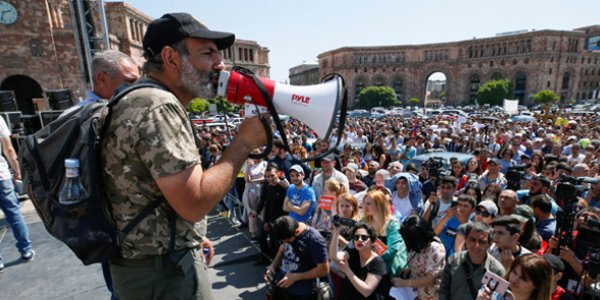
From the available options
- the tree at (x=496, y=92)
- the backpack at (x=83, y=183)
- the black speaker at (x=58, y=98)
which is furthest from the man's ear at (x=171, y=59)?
the tree at (x=496, y=92)

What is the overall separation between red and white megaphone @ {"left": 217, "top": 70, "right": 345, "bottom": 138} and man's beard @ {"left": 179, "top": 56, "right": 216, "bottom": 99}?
54mm

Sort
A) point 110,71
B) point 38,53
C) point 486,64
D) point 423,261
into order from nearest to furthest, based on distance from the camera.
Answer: point 110,71
point 423,261
point 38,53
point 486,64

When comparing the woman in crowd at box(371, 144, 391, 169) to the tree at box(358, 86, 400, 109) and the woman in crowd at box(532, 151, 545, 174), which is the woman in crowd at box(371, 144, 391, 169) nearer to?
the woman in crowd at box(532, 151, 545, 174)

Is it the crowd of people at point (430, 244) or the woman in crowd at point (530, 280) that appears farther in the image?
the crowd of people at point (430, 244)

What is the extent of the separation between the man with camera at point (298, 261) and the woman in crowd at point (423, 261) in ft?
2.67

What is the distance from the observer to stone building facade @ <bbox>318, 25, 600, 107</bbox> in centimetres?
6781

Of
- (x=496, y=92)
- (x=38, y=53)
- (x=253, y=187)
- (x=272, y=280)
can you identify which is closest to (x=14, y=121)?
(x=253, y=187)

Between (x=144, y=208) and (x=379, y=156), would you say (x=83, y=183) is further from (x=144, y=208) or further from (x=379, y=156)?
(x=379, y=156)

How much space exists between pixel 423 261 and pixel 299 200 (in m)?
2.07

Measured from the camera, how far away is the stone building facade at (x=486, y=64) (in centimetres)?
6781

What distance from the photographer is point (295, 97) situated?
1440 millimetres

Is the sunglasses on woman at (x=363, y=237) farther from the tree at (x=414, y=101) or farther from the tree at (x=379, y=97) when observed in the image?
the tree at (x=414, y=101)

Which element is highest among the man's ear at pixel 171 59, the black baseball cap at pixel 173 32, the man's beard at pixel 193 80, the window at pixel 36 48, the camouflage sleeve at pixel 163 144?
the window at pixel 36 48

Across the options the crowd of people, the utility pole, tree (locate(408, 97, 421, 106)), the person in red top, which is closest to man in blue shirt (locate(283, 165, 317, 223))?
the crowd of people
